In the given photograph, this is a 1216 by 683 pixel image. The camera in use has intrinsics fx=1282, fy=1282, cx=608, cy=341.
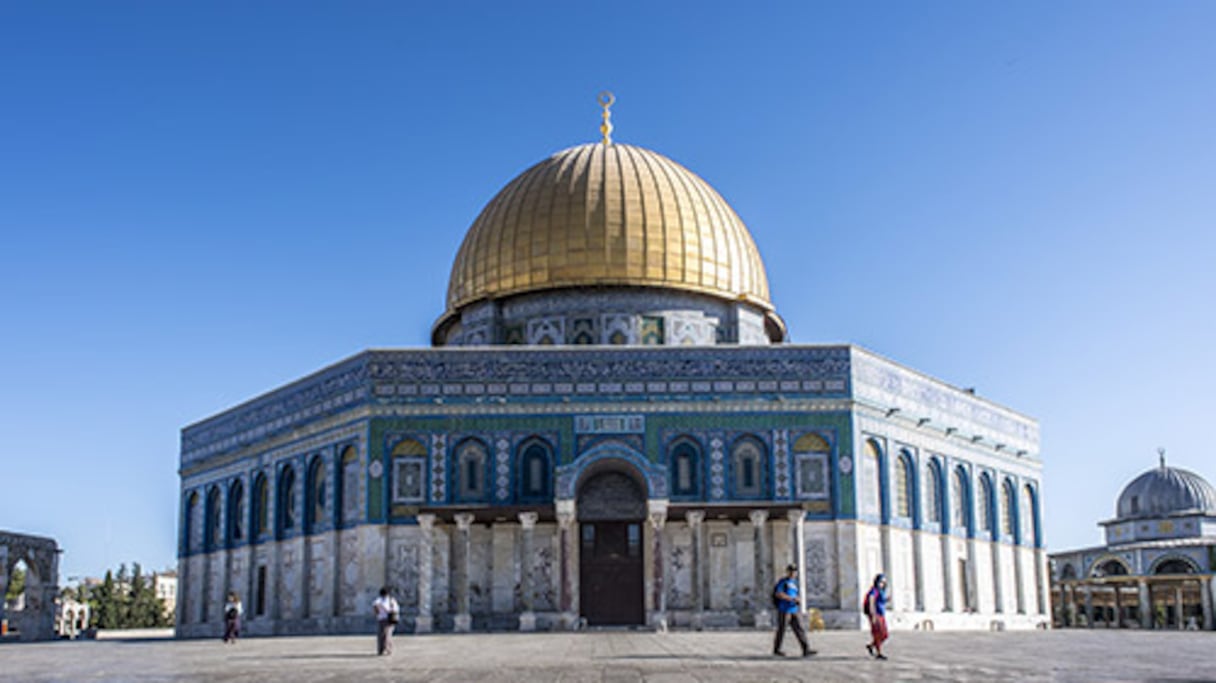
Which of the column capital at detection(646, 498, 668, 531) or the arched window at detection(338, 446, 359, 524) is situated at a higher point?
the arched window at detection(338, 446, 359, 524)

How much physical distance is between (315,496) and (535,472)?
624 centimetres

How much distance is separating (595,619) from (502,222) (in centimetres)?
1203

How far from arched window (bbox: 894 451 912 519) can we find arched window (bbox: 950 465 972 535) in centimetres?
215

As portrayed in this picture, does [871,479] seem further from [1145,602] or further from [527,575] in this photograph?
[1145,602]

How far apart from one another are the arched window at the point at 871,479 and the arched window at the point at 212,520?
60.9ft

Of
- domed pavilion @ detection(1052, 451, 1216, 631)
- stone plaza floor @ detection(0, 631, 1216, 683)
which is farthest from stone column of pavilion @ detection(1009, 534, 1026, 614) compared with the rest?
domed pavilion @ detection(1052, 451, 1216, 631)

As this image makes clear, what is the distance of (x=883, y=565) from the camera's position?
30.8 m

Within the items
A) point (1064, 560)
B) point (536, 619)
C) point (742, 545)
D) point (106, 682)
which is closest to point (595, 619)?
point (536, 619)

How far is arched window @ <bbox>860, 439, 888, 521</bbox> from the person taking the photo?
1215 inches

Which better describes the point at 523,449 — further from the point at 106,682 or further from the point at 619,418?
the point at 106,682

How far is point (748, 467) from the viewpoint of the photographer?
30562 millimetres

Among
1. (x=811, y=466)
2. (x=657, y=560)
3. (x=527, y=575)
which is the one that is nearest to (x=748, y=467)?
(x=811, y=466)

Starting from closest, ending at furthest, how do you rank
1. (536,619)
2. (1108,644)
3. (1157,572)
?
(1108,644), (536,619), (1157,572)

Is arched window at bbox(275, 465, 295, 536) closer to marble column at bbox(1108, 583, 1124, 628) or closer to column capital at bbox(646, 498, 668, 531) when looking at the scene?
column capital at bbox(646, 498, 668, 531)
